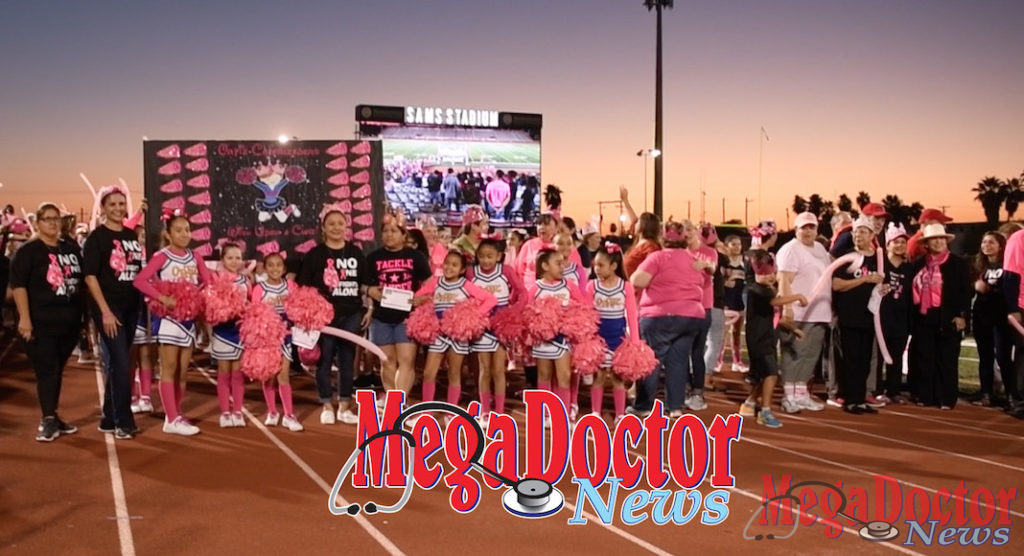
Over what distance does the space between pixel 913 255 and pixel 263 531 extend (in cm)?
728

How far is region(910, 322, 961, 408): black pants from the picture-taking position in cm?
879

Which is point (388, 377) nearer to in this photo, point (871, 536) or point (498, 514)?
point (498, 514)

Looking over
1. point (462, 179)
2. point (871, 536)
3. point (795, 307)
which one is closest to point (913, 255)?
point (795, 307)

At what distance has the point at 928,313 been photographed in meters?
8.89

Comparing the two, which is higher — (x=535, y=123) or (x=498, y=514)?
(x=535, y=123)

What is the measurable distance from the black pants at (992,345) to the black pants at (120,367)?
8059 millimetres

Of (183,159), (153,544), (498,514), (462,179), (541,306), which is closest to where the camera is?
(153,544)

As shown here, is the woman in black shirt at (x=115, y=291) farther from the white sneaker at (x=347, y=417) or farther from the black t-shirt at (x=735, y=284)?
the black t-shirt at (x=735, y=284)

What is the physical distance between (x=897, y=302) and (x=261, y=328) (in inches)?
242

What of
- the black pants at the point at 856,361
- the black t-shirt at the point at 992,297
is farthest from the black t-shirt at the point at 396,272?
the black t-shirt at the point at 992,297

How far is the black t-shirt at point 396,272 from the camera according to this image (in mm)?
7378

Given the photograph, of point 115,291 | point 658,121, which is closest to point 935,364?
point 115,291

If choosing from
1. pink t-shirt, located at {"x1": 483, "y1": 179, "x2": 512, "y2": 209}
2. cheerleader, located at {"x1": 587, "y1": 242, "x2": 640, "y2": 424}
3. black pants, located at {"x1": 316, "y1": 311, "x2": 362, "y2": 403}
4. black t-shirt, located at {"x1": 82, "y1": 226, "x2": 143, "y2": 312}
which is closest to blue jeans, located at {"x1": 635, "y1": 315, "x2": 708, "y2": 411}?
cheerleader, located at {"x1": 587, "y1": 242, "x2": 640, "y2": 424}

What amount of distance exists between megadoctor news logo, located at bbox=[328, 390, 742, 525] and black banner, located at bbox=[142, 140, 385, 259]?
8.72 ft
